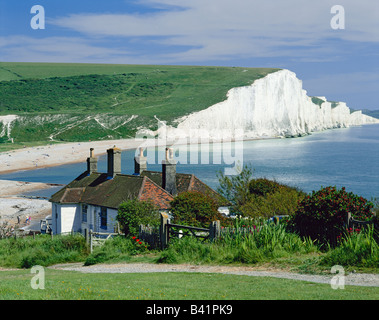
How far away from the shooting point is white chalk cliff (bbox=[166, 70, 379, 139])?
154 m


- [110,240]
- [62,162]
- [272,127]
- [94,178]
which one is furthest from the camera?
[272,127]

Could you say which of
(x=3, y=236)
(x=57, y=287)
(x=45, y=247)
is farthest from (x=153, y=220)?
(x=57, y=287)

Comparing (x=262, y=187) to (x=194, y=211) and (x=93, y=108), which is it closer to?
(x=194, y=211)

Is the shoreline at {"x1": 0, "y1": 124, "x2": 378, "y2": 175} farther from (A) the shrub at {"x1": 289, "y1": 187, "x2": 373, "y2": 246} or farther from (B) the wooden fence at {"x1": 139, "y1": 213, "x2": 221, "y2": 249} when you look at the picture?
(A) the shrub at {"x1": 289, "y1": 187, "x2": 373, "y2": 246}

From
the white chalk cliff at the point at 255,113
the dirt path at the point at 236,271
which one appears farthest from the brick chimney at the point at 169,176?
the white chalk cliff at the point at 255,113

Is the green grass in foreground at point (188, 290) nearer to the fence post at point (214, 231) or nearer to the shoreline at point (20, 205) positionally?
the fence post at point (214, 231)

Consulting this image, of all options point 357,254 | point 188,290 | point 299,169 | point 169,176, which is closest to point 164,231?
point 357,254

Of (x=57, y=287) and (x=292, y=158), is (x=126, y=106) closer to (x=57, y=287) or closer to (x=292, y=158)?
(x=292, y=158)

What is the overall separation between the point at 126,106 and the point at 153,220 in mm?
156440

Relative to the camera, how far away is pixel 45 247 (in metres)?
22.4

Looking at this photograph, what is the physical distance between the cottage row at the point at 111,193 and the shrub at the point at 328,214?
11.2 m

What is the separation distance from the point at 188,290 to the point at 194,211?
1264 cm

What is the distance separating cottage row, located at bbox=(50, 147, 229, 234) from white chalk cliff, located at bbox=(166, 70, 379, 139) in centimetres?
11590

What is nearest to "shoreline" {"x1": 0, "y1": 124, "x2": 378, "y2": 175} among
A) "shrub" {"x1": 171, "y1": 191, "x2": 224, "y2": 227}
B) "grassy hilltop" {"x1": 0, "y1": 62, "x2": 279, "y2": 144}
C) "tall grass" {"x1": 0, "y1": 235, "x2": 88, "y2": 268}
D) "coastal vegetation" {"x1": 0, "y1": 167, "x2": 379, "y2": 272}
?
"grassy hilltop" {"x1": 0, "y1": 62, "x2": 279, "y2": 144}
